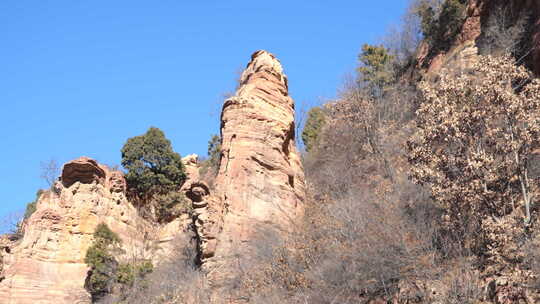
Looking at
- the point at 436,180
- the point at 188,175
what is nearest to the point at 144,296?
the point at 188,175

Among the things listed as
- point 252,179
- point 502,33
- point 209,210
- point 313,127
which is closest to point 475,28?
point 502,33

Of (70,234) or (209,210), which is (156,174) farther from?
(209,210)

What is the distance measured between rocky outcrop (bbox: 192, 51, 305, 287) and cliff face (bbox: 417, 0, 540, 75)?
9461mm

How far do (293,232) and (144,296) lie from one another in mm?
6044

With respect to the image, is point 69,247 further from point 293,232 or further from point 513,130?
point 513,130

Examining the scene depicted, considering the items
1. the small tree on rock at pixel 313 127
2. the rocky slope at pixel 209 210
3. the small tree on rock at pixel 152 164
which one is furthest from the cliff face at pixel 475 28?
the small tree on rock at pixel 152 164

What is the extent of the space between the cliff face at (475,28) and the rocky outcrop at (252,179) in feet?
31.0

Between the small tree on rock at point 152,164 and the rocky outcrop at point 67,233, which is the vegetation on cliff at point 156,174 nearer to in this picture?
the small tree on rock at point 152,164

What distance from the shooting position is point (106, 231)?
27.3 meters

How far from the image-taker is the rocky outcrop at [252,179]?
72.8ft

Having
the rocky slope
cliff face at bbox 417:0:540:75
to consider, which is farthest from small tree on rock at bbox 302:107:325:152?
the rocky slope

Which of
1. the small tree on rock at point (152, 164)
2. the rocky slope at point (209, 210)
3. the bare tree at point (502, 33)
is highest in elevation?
the bare tree at point (502, 33)

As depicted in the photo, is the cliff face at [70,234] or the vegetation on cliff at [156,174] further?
the vegetation on cliff at [156,174]

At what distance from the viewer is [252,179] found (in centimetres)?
2411
